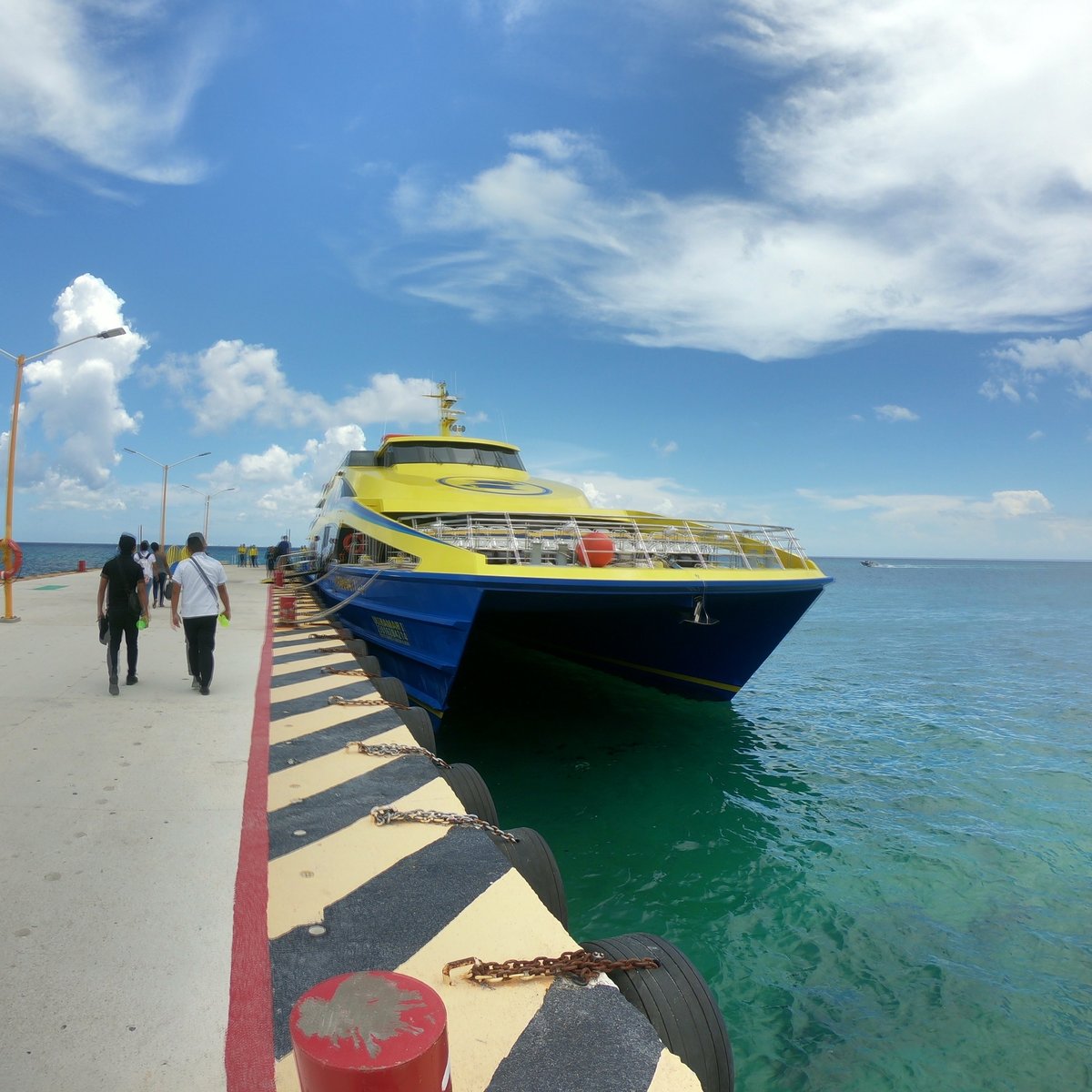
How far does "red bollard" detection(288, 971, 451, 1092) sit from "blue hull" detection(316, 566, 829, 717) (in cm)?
588

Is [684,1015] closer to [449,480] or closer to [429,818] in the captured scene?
[429,818]

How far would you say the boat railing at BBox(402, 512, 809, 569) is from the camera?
27.4 feet

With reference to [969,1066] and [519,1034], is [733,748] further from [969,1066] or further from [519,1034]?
[519,1034]

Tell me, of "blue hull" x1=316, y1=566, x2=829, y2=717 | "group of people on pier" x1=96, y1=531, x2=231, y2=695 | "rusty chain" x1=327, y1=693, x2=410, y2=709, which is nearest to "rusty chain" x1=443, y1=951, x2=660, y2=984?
"rusty chain" x1=327, y1=693, x2=410, y2=709

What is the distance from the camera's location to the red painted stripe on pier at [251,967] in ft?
7.00

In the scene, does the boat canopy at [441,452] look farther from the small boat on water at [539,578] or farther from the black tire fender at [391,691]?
the black tire fender at [391,691]

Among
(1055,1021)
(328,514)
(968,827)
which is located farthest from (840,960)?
(328,514)

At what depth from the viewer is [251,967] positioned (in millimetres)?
2609

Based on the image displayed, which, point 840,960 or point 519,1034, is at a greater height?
point 519,1034

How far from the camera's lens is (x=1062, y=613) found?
37844 mm

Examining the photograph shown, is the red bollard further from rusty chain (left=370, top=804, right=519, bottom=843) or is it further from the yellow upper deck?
the yellow upper deck

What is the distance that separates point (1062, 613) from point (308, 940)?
45686mm

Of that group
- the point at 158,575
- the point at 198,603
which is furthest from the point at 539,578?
the point at 158,575

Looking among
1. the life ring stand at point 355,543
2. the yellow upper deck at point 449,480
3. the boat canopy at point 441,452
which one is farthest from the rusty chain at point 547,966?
the boat canopy at point 441,452
